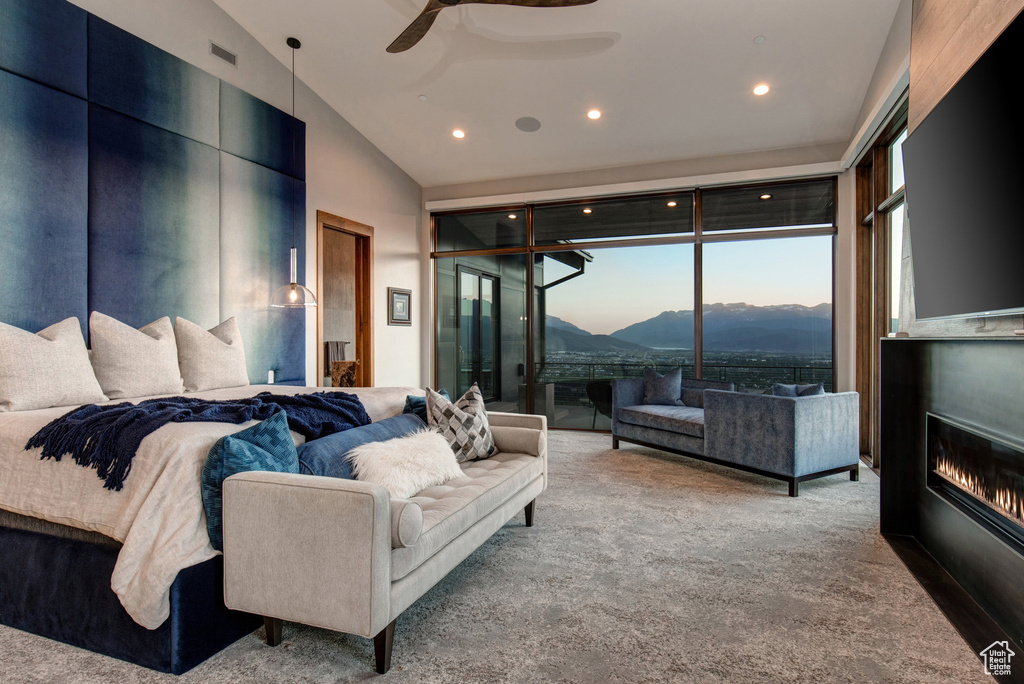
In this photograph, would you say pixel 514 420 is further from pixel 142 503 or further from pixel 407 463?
pixel 142 503

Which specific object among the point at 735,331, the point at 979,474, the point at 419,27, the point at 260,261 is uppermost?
the point at 419,27

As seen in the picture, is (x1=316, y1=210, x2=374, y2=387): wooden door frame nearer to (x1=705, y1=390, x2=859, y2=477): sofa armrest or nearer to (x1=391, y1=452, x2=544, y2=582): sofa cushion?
(x1=391, y1=452, x2=544, y2=582): sofa cushion

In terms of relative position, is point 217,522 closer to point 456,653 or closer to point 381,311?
point 456,653

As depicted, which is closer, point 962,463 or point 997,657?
point 997,657

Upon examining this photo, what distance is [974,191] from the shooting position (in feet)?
7.07

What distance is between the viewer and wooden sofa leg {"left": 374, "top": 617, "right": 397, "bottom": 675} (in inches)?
69.1

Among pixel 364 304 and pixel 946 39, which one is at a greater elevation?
pixel 946 39

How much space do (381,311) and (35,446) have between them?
418 centimetres

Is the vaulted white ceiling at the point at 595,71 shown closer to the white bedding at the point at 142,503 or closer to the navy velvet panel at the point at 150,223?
the navy velvet panel at the point at 150,223

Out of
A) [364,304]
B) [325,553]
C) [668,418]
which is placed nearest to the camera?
[325,553]

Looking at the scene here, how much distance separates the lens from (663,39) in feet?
13.6

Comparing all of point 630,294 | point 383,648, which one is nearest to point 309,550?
point 383,648

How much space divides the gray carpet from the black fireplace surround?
19 cm

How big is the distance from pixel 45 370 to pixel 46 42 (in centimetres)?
199
